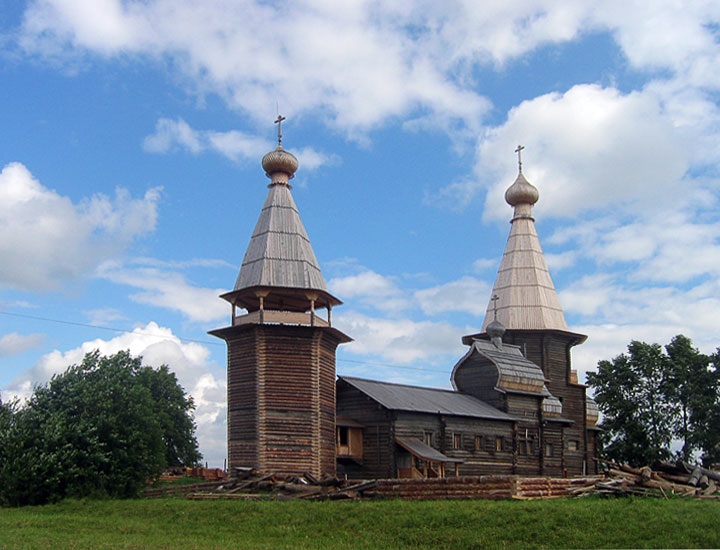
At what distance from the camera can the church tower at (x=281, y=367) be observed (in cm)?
3012

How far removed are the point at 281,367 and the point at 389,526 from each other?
1193 centimetres

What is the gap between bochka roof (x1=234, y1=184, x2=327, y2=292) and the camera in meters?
32.6

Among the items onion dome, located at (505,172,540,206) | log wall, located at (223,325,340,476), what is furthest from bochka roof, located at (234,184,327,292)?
onion dome, located at (505,172,540,206)

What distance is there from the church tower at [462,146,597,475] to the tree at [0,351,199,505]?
67.1 ft

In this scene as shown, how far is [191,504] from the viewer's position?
82.6ft

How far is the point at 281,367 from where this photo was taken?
31.0 meters

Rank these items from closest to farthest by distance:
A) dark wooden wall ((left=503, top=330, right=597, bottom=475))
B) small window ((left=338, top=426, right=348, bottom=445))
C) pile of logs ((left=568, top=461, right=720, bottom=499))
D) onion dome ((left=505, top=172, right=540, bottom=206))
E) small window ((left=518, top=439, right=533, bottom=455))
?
1. pile of logs ((left=568, top=461, right=720, bottom=499))
2. small window ((left=338, top=426, right=348, bottom=445))
3. small window ((left=518, top=439, right=533, bottom=455))
4. dark wooden wall ((left=503, top=330, right=597, bottom=475))
5. onion dome ((left=505, top=172, right=540, bottom=206))

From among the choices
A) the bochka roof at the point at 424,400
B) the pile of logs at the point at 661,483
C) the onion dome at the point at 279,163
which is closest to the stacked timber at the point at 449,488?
the pile of logs at the point at 661,483

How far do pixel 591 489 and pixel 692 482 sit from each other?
15.3 feet

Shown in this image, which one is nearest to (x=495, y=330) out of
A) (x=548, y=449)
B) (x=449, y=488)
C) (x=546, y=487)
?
(x=548, y=449)

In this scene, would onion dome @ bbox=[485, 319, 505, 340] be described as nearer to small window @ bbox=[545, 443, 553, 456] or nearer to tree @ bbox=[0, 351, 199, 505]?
small window @ bbox=[545, 443, 553, 456]

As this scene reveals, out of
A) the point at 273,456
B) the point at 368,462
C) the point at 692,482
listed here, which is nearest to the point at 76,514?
the point at 273,456

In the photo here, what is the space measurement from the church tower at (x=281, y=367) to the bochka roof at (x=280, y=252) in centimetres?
4

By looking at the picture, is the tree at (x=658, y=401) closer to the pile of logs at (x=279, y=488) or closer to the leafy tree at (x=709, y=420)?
the leafy tree at (x=709, y=420)
